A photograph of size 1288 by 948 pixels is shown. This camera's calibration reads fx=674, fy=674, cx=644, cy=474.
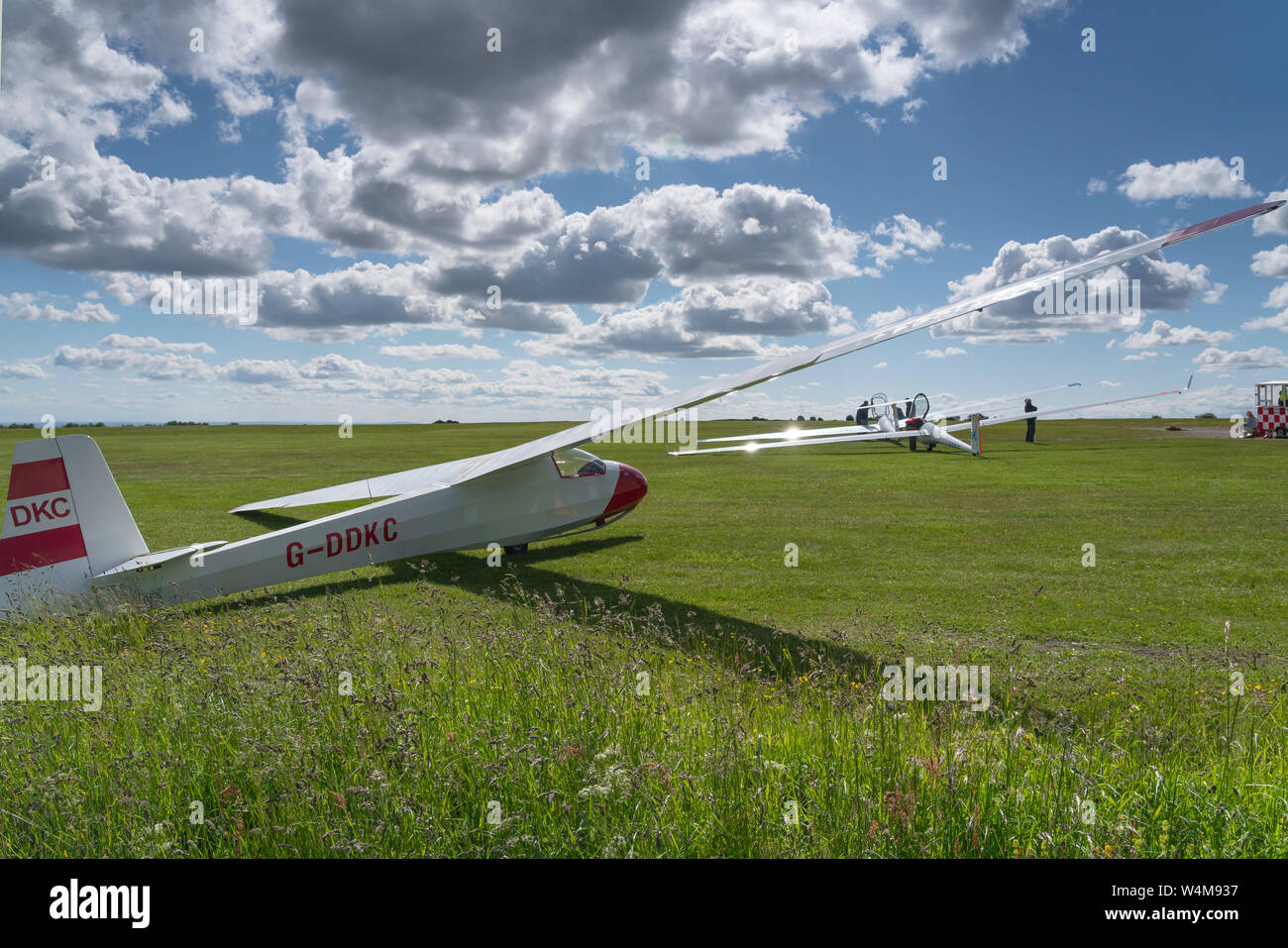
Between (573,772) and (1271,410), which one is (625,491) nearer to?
(573,772)

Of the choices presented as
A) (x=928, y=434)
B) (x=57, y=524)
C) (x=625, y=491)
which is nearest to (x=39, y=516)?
(x=57, y=524)

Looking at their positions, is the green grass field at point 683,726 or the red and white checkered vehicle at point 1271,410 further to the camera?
the red and white checkered vehicle at point 1271,410

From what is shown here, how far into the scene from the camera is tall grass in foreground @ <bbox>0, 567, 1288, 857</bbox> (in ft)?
10.4

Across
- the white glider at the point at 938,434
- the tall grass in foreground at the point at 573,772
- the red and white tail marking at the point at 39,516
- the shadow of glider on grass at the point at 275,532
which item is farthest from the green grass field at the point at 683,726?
the white glider at the point at 938,434

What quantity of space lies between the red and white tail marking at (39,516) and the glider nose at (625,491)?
841 cm

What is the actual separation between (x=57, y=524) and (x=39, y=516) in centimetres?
21

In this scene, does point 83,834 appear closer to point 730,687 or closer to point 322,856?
point 322,856

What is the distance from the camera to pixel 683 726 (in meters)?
4.27

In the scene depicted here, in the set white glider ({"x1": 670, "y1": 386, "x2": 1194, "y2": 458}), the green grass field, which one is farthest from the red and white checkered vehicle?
the green grass field

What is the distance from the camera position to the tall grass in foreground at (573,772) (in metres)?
3.16

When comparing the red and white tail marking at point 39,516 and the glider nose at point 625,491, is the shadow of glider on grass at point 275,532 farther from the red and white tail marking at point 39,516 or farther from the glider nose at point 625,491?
the glider nose at point 625,491

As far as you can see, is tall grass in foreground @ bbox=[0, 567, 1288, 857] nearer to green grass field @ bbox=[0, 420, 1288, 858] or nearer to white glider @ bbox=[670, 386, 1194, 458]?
green grass field @ bbox=[0, 420, 1288, 858]

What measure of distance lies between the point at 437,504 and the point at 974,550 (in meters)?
9.99

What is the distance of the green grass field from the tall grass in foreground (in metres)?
0.02
